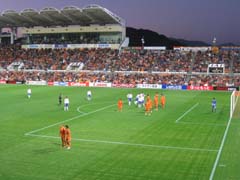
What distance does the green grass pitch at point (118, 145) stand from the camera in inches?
638

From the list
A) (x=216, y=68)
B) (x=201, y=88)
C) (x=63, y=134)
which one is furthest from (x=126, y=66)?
(x=63, y=134)

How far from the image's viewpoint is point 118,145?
2125 centimetres

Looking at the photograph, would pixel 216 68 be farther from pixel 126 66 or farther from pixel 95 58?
pixel 95 58

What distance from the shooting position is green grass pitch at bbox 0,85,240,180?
1620 centimetres

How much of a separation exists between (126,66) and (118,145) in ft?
186

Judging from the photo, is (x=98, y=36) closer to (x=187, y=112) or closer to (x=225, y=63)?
(x=225, y=63)

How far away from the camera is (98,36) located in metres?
86.8

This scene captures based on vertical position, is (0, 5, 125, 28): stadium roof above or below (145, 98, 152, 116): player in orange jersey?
above

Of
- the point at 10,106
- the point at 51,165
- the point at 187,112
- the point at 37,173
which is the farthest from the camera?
the point at 10,106

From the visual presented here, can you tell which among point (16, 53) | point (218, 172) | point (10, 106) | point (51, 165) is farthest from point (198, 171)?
point (16, 53)

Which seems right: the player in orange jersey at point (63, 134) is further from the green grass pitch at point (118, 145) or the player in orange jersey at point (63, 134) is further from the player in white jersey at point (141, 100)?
the player in white jersey at point (141, 100)

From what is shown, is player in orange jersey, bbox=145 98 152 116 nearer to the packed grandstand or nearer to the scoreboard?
the packed grandstand

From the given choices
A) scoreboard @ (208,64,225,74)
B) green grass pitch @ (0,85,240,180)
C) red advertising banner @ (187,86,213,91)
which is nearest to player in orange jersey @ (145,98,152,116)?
green grass pitch @ (0,85,240,180)

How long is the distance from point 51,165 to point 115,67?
6089 centimetres
